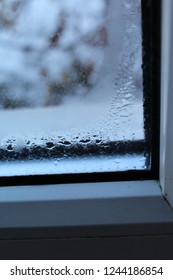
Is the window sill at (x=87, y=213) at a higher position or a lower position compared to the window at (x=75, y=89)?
lower

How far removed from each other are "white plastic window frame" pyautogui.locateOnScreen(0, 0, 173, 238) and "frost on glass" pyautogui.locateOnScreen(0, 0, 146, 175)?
0.06 m

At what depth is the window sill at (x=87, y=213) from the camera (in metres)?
0.65

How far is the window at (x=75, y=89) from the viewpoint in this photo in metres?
0.66

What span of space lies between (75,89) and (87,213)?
→ 224mm

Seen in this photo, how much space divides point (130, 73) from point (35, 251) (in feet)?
1.17

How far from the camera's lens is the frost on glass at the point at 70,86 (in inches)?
25.8

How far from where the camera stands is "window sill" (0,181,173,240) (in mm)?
647

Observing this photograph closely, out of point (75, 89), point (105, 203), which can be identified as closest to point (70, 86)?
point (75, 89)

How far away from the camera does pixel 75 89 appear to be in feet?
2.31

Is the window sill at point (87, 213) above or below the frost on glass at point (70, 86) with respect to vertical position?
below

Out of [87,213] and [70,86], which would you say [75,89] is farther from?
[87,213]

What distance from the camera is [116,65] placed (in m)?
0.69
